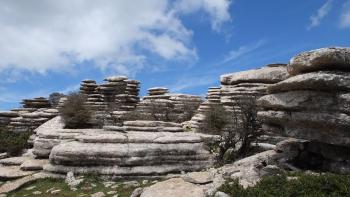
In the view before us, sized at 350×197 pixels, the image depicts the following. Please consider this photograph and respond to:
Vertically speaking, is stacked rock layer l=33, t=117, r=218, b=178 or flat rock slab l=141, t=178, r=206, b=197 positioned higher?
stacked rock layer l=33, t=117, r=218, b=178

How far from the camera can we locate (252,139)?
21922mm

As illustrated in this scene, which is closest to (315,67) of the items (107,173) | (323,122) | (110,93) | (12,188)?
(323,122)

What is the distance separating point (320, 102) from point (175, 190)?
587 centimetres

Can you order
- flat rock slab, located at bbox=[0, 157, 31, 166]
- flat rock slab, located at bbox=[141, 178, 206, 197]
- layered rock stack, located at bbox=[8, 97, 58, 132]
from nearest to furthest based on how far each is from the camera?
1. flat rock slab, located at bbox=[141, 178, 206, 197]
2. flat rock slab, located at bbox=[0, 157, 31, 166]
3. layered rock stack, located at bbox=[8, 97, 58, 132]

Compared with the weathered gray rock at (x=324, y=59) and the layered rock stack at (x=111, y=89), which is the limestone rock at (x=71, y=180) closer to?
the weathered gray rock at (x=324, y=59)

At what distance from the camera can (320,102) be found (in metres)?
15.2

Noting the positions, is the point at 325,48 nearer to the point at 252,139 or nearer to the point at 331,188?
the point at 331,188

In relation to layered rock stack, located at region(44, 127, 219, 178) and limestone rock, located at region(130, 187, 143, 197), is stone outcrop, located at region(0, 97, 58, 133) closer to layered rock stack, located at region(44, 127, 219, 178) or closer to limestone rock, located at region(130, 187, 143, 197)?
layered rock stack, located at region(44, 127, 219, 178)

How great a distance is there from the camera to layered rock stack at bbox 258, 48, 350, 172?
1474 centimetres

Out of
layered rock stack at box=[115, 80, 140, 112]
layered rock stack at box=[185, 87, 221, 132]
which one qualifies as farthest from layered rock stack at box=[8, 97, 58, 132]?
layered rock stack at box=[185, 87, 221, 132]

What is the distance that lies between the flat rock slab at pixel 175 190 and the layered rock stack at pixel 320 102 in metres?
4.37

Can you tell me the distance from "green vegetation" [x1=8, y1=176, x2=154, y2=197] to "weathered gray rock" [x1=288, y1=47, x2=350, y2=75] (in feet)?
24.6

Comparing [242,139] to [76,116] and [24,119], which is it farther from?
[24,119]

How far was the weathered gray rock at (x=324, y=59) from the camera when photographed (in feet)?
48.7
